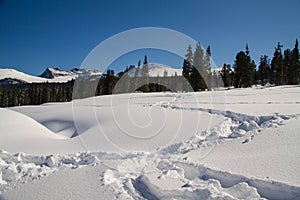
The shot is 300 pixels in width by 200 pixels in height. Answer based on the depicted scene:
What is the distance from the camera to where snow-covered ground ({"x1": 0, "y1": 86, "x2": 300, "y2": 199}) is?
4.37 metres

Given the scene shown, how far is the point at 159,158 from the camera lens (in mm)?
6402

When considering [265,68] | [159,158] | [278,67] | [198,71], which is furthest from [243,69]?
[159,158]

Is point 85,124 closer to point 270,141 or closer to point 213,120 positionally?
point 213,120

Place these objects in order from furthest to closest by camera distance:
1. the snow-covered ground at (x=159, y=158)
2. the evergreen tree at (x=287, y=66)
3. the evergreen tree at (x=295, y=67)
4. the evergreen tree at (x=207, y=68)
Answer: the evergreen tree at (x=287, y=66) → the evergreen tree at (x=295, y=67) → the evergreen tree at (x=207, y=68) → the snow-covered ground at (x=159, y=158)

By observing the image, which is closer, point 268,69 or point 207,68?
point 207,68

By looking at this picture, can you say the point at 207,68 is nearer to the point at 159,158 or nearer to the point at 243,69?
the point at 243,69

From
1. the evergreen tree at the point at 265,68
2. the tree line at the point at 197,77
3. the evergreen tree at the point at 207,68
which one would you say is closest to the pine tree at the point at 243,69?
the tree line at the point at 197,77

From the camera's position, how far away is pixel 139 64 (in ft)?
174

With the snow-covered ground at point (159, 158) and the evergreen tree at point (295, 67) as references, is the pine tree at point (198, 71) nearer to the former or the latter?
the evergreen tree at point (295, 67)

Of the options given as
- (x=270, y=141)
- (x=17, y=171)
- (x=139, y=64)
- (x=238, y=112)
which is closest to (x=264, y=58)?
(x=139, y=64)

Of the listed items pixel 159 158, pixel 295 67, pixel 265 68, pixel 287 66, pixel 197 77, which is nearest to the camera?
pixel 159 158

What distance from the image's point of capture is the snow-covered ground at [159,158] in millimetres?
4367

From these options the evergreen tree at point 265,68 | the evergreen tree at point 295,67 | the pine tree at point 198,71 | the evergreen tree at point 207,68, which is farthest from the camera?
the evergreen tree at point 265,68

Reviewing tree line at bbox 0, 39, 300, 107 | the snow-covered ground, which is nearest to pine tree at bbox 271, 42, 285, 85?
tree line at bbox 0, 39, 300, 107
